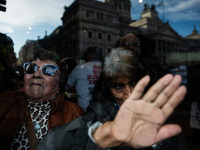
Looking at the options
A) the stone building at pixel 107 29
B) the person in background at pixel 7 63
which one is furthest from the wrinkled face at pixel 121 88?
the person in background at pixel 7 63

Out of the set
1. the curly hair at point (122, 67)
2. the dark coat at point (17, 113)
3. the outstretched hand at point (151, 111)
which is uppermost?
the curly hair at point (122, 67)

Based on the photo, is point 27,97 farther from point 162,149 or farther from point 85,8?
point 85,8

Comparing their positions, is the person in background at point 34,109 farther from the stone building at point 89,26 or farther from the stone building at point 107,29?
the stone building at point 89,26

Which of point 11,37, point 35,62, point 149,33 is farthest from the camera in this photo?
point 149,33

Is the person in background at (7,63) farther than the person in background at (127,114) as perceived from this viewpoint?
Yes

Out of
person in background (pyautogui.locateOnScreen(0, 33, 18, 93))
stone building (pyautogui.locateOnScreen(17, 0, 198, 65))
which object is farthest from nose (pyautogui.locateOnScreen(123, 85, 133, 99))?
person in background (pyautogui.locateOnScreen(0, 33, 18, 93))

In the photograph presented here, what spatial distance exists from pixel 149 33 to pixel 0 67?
2.12 metres

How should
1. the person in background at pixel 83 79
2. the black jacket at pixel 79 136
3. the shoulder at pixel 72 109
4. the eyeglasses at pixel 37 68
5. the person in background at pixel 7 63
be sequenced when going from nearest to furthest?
the black jacket at pixel 79 136, the eyeglasses at pixel 37 68, the shoulder at pixel 72 109, the person in background at pixel 7 63, the person in background at pixel 83 79

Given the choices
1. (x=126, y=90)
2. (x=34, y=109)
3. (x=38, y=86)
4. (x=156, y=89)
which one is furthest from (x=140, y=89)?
(x=34, y=109)

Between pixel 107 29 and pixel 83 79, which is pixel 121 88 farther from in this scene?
pixel 107 29

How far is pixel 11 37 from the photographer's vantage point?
4.78ft

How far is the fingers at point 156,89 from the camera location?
0.48 meters

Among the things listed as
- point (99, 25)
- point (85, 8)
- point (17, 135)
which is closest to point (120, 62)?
point (17, 135)

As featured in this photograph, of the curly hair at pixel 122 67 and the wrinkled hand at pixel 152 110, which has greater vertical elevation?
the curly hair at pixel 122 67
